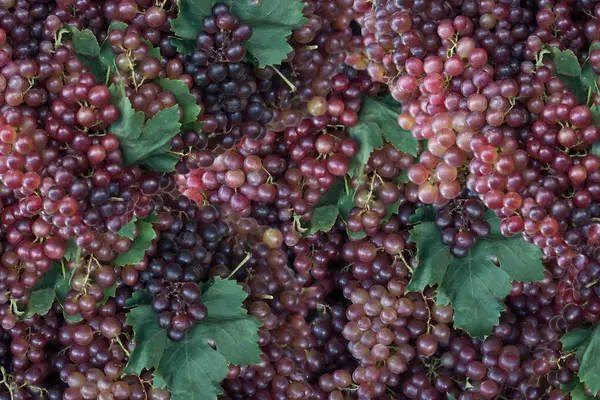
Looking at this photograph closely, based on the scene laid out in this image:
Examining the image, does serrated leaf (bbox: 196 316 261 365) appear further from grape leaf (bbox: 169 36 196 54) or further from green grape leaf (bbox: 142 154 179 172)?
grape leaf (bbox: 169 36 196 54)

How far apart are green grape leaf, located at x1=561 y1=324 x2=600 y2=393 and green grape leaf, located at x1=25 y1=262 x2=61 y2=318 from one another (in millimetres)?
709

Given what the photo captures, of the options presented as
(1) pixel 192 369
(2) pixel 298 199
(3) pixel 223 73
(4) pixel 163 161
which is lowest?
(1) pixel 192 369

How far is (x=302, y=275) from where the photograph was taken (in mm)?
1210

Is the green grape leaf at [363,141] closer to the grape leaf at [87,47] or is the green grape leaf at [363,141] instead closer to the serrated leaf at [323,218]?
the serrated leaf at [323,218]

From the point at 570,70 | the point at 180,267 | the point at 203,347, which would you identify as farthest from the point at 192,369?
the point at 570,70

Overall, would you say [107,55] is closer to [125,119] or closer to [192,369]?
[125,119]

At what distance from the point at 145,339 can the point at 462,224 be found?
0.47m

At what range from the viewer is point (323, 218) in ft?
3.88

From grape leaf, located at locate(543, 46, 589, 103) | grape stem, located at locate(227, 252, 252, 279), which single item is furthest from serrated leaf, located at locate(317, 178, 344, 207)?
grape leaf, located at locate(543, 46, 589, 103)

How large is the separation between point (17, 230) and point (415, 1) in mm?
602

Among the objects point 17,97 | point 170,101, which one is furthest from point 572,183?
point 17,97

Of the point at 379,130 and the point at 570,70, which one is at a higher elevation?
the point at 570,70

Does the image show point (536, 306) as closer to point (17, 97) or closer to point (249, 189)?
point (249, 189)

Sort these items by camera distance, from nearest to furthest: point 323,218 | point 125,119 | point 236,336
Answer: point 125,119, point 236,336, point 323,218
